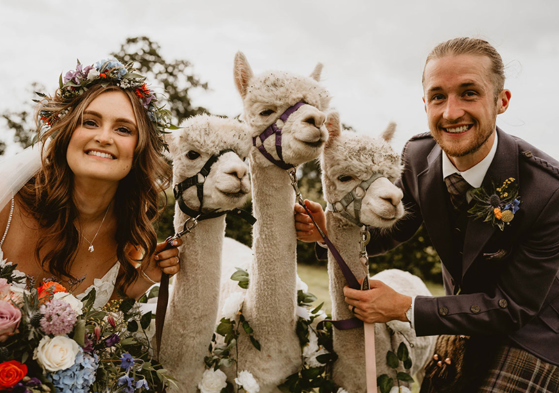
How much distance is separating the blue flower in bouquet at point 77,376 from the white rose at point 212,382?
709mm

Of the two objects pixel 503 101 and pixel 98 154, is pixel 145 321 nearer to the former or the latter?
pixel 98 154

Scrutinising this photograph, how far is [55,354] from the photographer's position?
6.37 ft

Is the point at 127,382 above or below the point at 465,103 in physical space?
below

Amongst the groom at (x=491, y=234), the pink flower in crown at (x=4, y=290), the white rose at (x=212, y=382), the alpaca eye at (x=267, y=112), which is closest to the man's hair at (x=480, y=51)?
the groom at (x=491, y=234)

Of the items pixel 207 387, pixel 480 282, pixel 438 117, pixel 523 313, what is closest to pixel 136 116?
pixel 207 387

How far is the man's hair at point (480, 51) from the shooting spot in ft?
9.12

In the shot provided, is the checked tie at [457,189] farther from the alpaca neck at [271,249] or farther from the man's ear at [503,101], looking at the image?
the alpaca neck at [271,249]

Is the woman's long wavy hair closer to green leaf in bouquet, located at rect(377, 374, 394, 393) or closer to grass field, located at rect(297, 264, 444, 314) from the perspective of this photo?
green leaf in bouquet, located at rect(377, 374, 394, 393)

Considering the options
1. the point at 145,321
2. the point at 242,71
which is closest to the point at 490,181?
the point at 242,71

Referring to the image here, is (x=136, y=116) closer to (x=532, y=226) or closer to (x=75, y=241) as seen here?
(x=75, y=241)

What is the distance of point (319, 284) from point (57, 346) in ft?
29.1

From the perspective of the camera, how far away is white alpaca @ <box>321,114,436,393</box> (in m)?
2.50

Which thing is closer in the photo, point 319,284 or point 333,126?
point 333,126

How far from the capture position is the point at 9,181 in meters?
2.64
